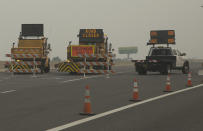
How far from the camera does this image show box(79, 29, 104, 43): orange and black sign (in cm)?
3503

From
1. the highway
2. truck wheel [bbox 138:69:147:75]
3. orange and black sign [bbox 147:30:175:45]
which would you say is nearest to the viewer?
the highway

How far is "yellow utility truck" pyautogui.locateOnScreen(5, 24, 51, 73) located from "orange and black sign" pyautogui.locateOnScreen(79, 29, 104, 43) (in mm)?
2820

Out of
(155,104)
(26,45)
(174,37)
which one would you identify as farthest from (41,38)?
(155,104)

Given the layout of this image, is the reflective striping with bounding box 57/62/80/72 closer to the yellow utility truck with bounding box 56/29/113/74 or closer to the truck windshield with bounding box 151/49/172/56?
the yellow utility truck with bounding box 56/29/113/74

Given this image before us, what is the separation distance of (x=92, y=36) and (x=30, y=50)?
4832mm

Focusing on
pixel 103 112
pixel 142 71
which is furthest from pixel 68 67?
pixel 103 112

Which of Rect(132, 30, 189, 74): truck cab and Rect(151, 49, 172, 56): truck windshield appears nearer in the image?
Rect(132, 30, 189, 74): truck cab

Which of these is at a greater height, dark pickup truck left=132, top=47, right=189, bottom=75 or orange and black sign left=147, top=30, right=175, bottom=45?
orange and black sign left=147, top=30, right=175, bottom=45

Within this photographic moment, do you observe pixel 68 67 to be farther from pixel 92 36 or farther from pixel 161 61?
pixel 161 61

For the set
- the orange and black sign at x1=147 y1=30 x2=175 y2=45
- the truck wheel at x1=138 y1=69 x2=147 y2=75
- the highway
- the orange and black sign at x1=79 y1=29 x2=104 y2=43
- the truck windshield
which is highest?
the orange and black sign at x1=147 y1=30 x2=175 y2=45

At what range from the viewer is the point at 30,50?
34.6 m

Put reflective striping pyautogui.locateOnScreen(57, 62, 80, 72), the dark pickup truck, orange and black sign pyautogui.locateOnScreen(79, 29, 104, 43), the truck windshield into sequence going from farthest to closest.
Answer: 1. orange and black sign pyautogui.locateOnScreen(79, 29, 104, 43)
2. the truck windshield
3. the dark pickup truck
4. reflective striping pyautogui.locateOnScreen(57, 62, 80, 72)

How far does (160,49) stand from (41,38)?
940 centimetres

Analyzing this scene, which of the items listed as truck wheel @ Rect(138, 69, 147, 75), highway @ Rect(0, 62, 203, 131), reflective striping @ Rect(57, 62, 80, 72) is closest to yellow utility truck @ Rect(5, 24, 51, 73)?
reflective striping @ Rect(57, 62, 80, 72)
